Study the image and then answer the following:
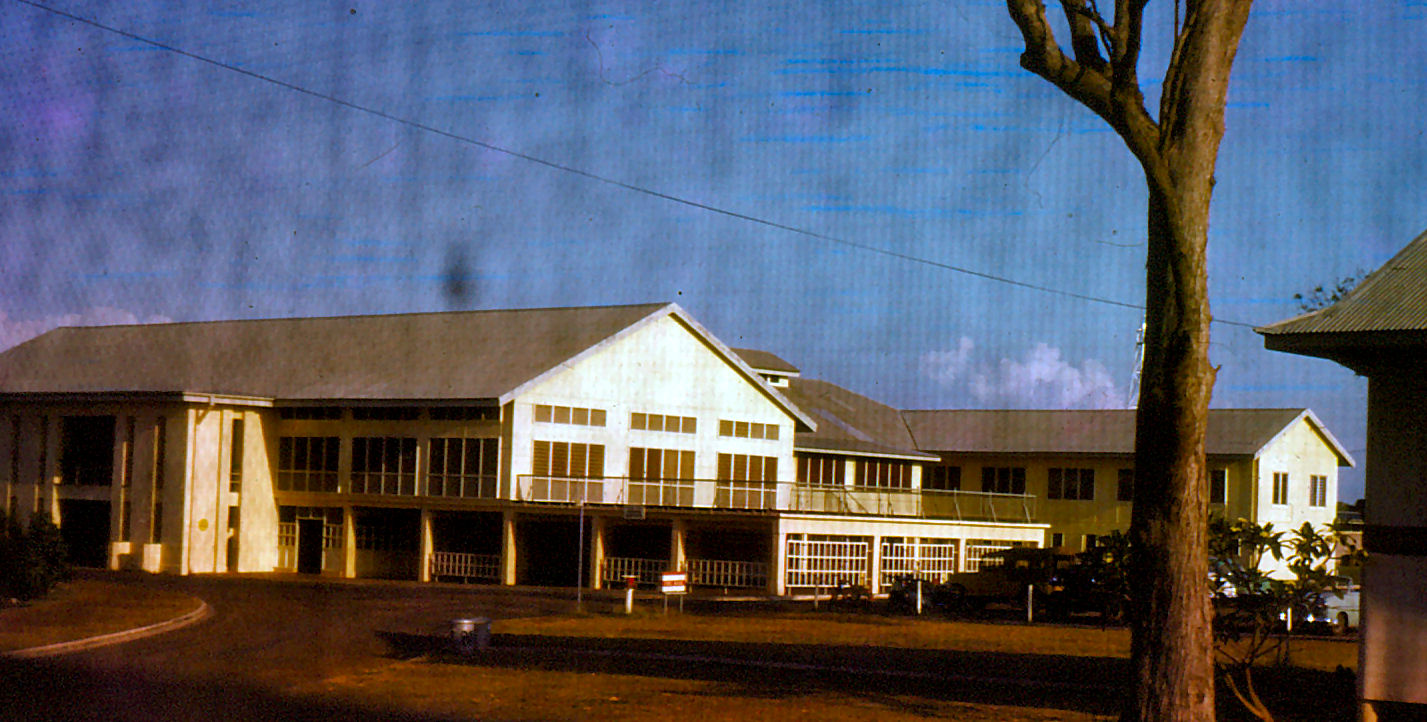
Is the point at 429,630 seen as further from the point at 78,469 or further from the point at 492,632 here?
the point at 78,469

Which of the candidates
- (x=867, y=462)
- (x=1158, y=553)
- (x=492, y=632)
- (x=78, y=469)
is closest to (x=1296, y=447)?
(x=867, y=462)

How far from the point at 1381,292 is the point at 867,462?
43776 millimetres

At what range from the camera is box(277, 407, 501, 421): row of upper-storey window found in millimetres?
45281

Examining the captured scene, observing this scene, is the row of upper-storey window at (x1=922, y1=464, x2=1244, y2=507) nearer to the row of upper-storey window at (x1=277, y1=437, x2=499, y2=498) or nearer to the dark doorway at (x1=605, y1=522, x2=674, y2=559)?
the dark doorway at (x1=605, y1=522, x2=674, y2=559)

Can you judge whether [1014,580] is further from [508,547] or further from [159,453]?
[159,453]

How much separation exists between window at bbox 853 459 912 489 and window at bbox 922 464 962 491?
484 cm

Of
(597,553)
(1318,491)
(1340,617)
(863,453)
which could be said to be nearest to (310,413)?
(597,553)

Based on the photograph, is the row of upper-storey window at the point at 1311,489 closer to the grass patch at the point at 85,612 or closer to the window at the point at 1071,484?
the window at the point at 1071,484

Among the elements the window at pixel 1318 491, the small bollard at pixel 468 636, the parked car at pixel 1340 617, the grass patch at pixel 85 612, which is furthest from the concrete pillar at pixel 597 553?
the window at pixel 1318 491

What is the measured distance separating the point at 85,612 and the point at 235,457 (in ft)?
65.7

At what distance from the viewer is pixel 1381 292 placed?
49.6 feet

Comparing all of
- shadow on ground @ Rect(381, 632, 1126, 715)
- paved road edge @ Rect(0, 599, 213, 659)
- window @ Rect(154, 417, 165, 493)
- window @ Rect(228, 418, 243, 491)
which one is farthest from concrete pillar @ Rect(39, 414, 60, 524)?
shadow on ground @ Rect(381, 632, 1126, 715)

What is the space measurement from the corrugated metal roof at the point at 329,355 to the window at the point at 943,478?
68.6ft

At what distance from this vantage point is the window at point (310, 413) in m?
48.6
